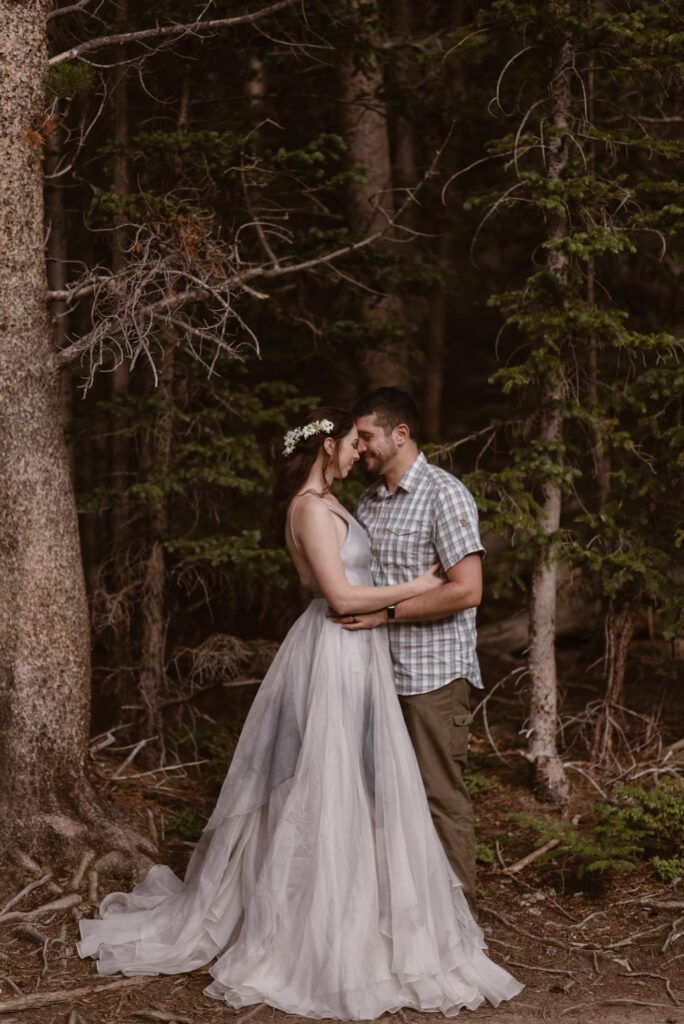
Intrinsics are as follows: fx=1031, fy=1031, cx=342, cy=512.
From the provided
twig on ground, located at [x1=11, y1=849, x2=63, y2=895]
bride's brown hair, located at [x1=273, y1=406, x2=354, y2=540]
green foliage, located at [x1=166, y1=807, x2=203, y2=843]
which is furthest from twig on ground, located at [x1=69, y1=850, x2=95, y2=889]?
bride's brown hair, located at [x1=273, y1=406, x2=354, y2=540]

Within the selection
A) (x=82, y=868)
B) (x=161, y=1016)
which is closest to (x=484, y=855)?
(x=82, y=868)

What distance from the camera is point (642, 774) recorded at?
720 cm

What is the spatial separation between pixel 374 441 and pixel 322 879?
7.34 ft

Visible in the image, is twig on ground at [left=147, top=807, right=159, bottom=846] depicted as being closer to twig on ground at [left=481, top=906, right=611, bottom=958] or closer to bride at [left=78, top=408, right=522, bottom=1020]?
bride at [left=78, top=408, right=522, bottom=1020]

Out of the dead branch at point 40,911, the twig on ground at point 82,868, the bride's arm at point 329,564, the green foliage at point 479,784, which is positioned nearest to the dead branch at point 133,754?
the twig on ground at point 82,868

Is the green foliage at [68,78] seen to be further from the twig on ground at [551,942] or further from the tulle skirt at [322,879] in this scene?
the twig on ground at [551,942]

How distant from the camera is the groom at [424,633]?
5.49 metres

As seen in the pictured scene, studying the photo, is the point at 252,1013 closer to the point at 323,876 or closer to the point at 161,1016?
the point at 161,1016

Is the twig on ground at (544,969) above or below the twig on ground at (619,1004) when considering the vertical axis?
below

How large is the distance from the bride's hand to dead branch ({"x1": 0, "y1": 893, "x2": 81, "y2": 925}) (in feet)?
8.64

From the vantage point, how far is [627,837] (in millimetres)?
6277

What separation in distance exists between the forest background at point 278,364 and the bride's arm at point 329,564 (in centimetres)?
135

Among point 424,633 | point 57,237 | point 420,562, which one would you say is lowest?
point 424,633

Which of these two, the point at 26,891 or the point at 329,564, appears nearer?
the point at 329,564
